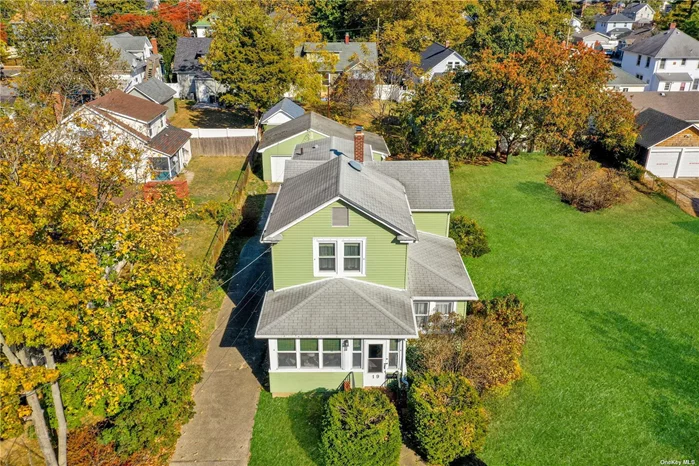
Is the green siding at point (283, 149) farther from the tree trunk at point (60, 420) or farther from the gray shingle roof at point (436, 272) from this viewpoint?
the tree trunk at point (60, 420)

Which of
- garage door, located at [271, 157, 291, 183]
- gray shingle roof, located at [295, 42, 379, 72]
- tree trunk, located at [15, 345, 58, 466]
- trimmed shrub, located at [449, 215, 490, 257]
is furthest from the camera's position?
gray shingle roof, located at [295, 42, 379, 72]

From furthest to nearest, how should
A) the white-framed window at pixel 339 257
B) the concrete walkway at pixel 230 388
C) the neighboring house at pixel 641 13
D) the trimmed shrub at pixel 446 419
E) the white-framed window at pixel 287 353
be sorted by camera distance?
the neighboring house at pixel 641 13, the white-framed window at pixel 339 257, the white-framed window at pixel 287 353, the concrete walkway at pixel 230 388, the trimmed shrub at pixel 446 419

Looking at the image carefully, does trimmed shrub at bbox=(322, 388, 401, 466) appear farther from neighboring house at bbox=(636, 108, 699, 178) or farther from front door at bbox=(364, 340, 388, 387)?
neighboring house at bbox=(636, 108, 699, 178)

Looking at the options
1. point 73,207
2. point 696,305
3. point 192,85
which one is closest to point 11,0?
point 192,85

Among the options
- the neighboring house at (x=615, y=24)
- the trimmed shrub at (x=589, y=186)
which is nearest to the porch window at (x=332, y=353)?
Result: the trimmed shrub at (x=589, y=186)

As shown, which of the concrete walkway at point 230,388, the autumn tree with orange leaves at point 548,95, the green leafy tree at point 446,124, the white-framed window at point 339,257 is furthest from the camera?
the autumn tree with orange leaves at point 548,95

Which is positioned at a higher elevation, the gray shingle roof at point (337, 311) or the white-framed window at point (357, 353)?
the gray shingle roof at point (337, 311)

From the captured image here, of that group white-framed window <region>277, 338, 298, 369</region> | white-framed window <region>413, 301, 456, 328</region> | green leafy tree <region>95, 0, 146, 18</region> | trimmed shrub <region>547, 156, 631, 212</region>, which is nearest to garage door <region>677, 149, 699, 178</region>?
trimmed shrub <region>547, 156, 631, 212</region>
